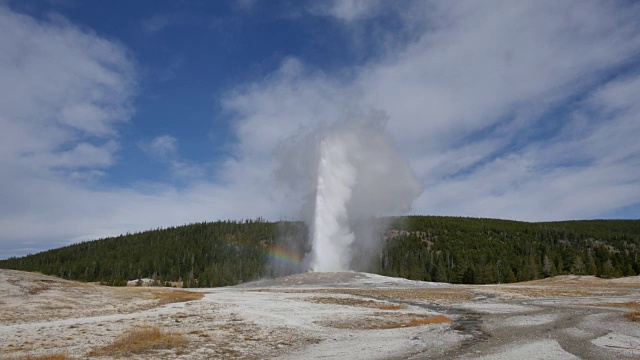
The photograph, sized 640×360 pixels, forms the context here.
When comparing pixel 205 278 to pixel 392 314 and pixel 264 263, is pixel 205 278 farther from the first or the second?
pixel 392 314

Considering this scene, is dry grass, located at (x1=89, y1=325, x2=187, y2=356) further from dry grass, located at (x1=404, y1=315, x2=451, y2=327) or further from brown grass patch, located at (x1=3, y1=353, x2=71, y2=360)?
dry grass, located at (x1=404, y1=315, x2=451, y2=327)

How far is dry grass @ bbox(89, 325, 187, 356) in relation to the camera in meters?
17.6

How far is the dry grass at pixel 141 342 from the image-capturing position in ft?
57.9

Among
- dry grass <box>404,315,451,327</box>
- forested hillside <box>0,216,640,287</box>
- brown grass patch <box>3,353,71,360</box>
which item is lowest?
dry grass <box>404,315,451,327</box>

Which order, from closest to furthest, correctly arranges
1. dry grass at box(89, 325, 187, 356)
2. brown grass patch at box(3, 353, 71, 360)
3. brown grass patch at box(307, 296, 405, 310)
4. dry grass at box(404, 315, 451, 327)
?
brown grass patch at box(3, 353, 71, 360)
dry grass at box(89, 325, 187, 356)
dry grass at box(404, 315, 451, 327)
brown grass patch at box(307, 296, 405, 310)

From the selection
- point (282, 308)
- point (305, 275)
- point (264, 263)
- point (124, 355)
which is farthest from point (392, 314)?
point (264, 263)

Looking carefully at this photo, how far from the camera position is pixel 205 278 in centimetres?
11600

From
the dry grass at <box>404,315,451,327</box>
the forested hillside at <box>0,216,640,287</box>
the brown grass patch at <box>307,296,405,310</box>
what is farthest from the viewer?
the forested hillside at <box>0,216,640,287</box>

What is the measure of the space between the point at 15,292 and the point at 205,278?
281ft

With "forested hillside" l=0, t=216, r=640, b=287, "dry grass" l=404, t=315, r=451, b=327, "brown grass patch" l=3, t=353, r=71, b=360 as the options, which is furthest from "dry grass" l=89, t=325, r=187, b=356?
"forested hillside" l=0, t=216, r=640, b=287

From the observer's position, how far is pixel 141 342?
62.9ft

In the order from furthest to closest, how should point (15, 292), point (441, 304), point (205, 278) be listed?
point (205, 278)
point (441, 304)
point (15, 292)

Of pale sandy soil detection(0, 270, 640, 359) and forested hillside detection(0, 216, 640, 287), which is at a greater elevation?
forested hillside detection(0, 216, 640, 287)

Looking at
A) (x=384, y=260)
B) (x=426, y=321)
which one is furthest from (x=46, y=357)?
(x=384, y=260)
